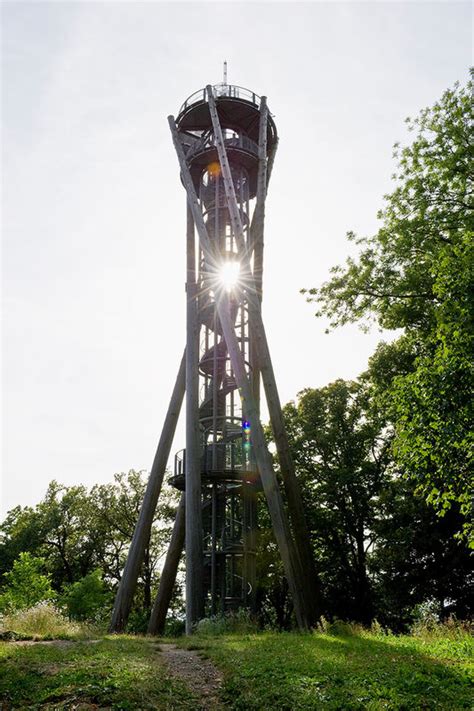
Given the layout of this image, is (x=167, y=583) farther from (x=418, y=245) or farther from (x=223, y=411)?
(x=418, y=245)

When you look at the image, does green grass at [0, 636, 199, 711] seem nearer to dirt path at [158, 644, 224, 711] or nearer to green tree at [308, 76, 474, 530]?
dirt path at [158, 644, 224, 711]

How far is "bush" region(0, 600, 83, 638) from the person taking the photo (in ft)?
34.8

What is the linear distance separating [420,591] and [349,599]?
16.0 feet

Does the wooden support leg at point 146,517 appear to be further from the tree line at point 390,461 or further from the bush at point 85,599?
the bush at point 85,599

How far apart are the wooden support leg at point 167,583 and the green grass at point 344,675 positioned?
24.3 ft

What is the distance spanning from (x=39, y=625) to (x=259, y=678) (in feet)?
22.6

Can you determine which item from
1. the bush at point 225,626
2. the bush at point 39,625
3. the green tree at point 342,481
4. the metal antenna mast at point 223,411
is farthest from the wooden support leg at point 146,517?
the green tree at point 342,481

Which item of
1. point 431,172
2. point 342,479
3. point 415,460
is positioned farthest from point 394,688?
point 342,479

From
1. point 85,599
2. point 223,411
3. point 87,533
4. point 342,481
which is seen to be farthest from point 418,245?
point 87,533

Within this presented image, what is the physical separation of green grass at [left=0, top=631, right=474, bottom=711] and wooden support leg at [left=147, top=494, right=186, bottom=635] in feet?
26.0

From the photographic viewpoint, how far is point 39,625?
37.7 feet

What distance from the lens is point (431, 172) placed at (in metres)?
15.1

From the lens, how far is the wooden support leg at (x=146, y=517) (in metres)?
15.1

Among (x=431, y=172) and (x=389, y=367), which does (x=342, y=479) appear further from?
(x=431, y=172)
